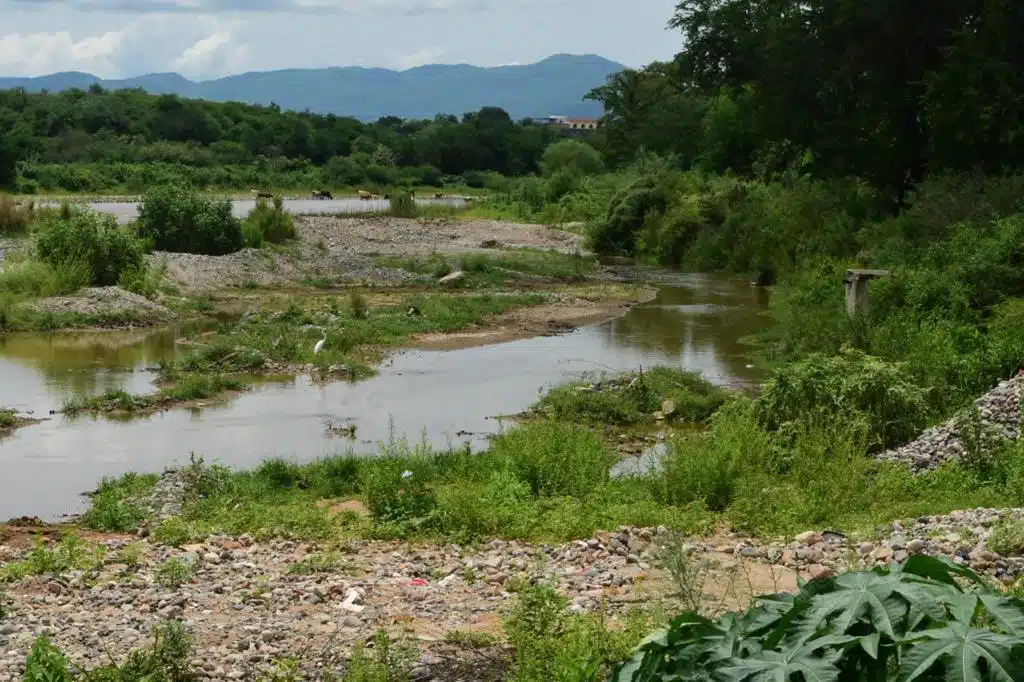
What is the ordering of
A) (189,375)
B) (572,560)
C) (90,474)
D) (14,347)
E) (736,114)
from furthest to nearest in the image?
(736,114), (14,347), (189,375), (90,474), (572,560)

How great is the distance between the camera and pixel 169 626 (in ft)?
22.0

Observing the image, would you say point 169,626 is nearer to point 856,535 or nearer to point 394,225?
point 856,535

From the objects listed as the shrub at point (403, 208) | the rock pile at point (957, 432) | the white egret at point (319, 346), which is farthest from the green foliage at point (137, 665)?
the shrub at point (403, 208)

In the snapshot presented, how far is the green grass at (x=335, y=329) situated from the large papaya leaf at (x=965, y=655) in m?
16.2

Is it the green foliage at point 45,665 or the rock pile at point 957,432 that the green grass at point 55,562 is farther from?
the rock pile at point 957,432

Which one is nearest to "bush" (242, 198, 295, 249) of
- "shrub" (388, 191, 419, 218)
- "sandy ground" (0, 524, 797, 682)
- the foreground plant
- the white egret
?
the white egret

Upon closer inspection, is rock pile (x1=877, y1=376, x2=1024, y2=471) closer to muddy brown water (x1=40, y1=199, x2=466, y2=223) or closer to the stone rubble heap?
the stone rubble heap

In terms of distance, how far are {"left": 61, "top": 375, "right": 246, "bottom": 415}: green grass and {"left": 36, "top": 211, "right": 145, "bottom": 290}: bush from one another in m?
9.03

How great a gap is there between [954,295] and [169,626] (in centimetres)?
1272

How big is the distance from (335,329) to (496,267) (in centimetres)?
1215

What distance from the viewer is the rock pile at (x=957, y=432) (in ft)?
37.5

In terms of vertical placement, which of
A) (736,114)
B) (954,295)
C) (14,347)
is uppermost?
(736,114)

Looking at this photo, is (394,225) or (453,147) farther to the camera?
(453,147)

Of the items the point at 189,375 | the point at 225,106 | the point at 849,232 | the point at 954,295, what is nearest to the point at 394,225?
the point at 849,232
